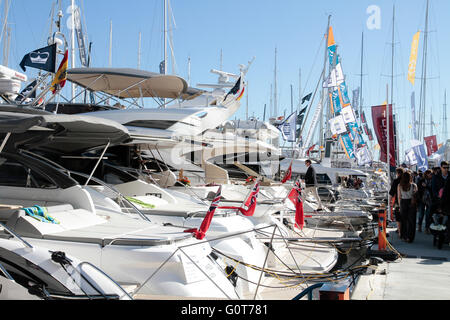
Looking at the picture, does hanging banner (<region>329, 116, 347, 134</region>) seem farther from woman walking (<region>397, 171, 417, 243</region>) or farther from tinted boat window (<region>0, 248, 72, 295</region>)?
tinted boat window (<region>0, 248, 72, 295</region>)

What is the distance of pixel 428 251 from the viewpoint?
8703 millimetres

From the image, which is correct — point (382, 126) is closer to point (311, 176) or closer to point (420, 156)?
point (311, 176)

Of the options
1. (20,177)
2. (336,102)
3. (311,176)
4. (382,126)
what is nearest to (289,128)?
(336,102)

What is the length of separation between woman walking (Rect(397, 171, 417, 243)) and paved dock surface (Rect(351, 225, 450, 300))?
0.83 metres

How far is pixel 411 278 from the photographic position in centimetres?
668

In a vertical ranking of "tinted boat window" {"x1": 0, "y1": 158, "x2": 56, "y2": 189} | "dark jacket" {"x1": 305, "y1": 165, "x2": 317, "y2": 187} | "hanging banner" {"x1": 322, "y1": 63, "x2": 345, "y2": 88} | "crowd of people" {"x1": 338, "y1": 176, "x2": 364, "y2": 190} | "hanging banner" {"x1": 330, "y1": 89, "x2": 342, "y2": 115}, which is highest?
"hanging banner" {"x1": 322, "y1": 63, "x2": 345, "y2": 88}

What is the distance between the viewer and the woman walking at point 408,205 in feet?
31.8

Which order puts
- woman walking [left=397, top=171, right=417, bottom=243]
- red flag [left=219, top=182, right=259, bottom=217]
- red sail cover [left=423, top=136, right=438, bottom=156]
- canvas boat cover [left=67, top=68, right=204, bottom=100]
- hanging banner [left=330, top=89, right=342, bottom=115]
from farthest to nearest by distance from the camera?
red sail cover [left=423, top=136, right=438, bottom=156], hanging banner [left=330, top=89, right=342, bottom=115], canvas boat cover [left=67, top=68, right=204, bottom=100], woman walking [left=397, top=171, right=417, bottom=243], red flag [left=219, top=182, right=259, bottom=217]

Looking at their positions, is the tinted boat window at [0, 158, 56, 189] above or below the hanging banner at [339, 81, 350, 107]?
below

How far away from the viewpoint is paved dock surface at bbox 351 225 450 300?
19.3 feet

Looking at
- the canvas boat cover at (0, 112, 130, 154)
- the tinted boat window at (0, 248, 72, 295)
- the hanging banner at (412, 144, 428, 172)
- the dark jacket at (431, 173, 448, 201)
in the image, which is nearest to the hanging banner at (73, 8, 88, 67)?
the canvas boat cover at (0, 112, 130, 154)

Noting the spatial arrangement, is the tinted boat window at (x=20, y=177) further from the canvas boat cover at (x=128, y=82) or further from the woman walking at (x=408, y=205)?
the woman walking at (x=408, y=205)

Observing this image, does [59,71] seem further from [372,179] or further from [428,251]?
[372,179]

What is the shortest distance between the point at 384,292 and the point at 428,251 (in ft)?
10.3
